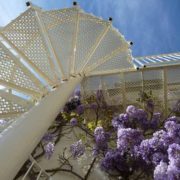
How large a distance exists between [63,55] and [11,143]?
3651 mm

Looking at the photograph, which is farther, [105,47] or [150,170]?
[105,47]

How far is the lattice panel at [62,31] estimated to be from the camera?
5.84 metres

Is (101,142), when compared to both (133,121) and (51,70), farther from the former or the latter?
(51,70)

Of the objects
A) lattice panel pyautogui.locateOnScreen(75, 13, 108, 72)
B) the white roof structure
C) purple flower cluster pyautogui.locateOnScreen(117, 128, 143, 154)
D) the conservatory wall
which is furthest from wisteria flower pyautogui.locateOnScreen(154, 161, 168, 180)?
the conservatory wall

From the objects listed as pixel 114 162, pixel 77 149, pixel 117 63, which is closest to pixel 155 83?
pixel 117 63

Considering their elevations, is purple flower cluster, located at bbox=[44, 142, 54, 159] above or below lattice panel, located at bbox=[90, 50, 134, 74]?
below

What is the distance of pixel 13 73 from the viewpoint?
195 inches

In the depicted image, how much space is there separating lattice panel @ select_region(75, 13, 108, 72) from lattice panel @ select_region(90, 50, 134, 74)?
0.43 m

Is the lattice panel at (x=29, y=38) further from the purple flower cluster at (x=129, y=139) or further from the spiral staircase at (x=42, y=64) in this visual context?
the purple flower cluster at (x=129, y=139)

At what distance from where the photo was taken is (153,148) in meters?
5.29

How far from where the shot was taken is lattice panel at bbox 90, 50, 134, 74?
278 inches

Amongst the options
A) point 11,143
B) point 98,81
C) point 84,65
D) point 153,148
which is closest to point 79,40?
point 84,65

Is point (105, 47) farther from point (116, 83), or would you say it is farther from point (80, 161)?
point (80, 161)

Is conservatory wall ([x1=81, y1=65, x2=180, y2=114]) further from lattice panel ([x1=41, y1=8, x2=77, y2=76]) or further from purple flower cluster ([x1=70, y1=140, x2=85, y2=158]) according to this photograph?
lattice panel ([x1=41, y1=8, x2=77, y2=76])
